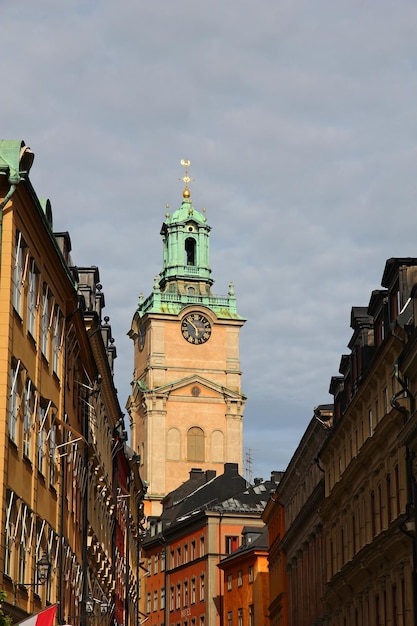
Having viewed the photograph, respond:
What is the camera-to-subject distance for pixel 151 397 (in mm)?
148000

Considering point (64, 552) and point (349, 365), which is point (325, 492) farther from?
point (64, 552)

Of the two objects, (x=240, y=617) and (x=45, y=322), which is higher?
(x=240, y=617)

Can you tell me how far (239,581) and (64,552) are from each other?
215 feet

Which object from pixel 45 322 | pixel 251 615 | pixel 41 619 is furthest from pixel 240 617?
pixel 41 619

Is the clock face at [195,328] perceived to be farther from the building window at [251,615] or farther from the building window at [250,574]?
the building window at [251,615]

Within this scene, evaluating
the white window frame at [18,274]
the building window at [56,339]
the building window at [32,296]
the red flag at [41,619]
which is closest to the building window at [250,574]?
the building window at [56,339]

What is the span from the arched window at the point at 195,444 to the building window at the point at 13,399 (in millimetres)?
117242

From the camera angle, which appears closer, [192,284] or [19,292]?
[19,292]

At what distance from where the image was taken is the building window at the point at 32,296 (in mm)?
33375

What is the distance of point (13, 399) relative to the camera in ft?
101

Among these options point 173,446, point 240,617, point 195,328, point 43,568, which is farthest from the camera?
point 195,328

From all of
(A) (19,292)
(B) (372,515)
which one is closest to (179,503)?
(B) (372,515)

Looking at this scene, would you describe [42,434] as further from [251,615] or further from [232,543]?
[232,543]

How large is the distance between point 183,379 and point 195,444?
713cm
